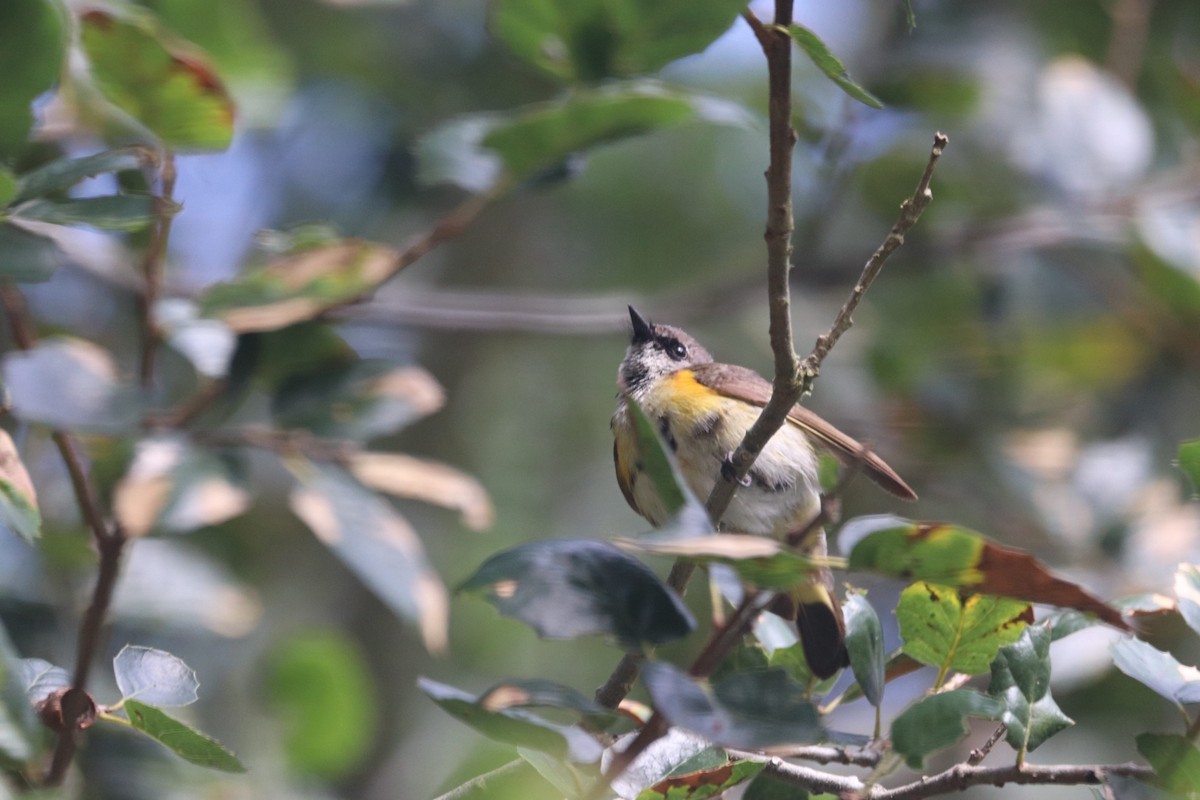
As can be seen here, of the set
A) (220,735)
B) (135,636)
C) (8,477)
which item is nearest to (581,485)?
(220,735)

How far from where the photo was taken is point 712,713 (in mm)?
1004

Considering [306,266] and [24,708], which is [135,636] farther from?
[24,708]

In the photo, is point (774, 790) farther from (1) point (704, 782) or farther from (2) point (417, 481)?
(2) point (417, 481)

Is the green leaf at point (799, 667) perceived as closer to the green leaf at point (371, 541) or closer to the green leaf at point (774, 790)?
the green leaf at point (774, 790)

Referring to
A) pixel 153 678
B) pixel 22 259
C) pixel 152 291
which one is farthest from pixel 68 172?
pixel 153 678

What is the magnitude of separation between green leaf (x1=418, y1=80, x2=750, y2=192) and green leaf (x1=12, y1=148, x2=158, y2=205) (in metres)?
0.73

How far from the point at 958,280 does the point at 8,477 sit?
3.32m

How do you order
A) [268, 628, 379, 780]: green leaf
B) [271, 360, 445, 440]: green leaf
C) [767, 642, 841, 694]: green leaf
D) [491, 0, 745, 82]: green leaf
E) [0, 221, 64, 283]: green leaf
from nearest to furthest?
1. [767, 642, 841, 694]: green leaf
2. [0, 221, 64, 283]: green leaf
3. [491, 0, 745, 82]: green leaf
4. [271, 360, 445, 440]: green leaf
5. [268, 628, 379, 780]: green leaf

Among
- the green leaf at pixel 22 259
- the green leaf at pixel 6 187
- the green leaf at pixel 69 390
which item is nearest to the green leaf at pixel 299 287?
the green leaf at pixel 69 390

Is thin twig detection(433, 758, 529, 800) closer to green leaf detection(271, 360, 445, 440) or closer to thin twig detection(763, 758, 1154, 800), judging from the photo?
thin twig detection(763, 758, 1154, 800)

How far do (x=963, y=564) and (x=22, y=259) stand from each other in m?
1.28

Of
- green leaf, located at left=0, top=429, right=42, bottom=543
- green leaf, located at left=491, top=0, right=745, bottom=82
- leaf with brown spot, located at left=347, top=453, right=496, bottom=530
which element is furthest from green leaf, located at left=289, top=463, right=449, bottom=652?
green leaf, located at left=491, top=0, right=745, bottom=82

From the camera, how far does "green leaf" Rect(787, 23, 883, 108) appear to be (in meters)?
1.12

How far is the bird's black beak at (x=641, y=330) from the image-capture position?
2.95 meters
